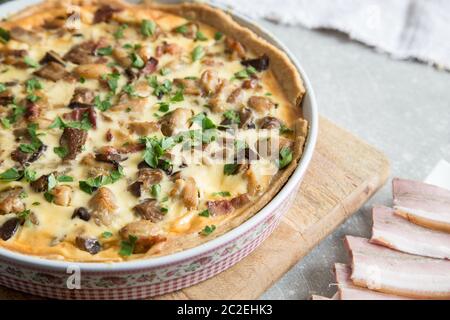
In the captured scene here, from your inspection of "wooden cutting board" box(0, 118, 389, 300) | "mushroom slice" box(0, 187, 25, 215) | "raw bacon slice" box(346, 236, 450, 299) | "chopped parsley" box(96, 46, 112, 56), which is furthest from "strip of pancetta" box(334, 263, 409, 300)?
"chopped parsley" box(96, 46, 112, 56)

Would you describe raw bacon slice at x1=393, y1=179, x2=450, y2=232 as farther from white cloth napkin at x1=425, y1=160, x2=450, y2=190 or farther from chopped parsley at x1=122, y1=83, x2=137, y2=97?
chopped parsley at x1=122, y1=83, x2=137, y2=97

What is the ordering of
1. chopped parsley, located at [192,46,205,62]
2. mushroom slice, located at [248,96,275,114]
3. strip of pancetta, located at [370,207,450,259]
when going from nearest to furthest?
strip of pancetta, located at [370,207,450,259], mushroom slice, located at [248,96,275,114], chopped parsley, located at [192,46,205,62]

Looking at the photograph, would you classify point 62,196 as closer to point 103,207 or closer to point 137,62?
point 103,207

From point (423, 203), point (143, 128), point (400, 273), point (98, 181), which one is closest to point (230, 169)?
point (143, 128)

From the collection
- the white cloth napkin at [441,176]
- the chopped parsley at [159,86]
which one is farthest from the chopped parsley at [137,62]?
the white cloth napkin at [441,176]

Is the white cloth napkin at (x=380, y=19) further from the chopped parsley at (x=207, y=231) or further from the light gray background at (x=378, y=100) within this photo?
the chopped parsley at (x=207, y=231)

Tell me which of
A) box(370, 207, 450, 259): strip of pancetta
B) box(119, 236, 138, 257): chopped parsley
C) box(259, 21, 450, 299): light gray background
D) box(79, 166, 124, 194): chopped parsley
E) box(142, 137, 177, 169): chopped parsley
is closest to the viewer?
box(119, 236, 138, 257): chopped parsley

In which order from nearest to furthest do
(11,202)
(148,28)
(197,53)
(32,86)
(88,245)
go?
1. (88,245)
2. (11,202)
3. (32,86)
4. (197,53)
5. (148,28)
